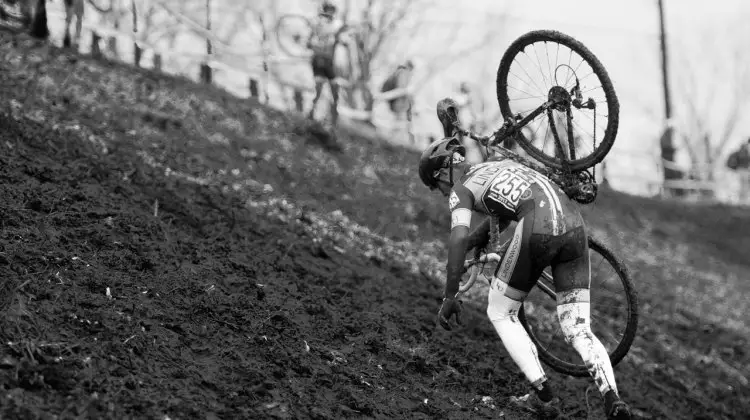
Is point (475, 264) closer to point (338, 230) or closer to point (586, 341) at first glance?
point (586, 341)

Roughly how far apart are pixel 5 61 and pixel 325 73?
17.3ft

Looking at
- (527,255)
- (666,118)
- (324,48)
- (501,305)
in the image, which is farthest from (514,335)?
(666,118)

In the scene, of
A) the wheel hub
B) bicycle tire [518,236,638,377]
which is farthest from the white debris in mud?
the wheel hub

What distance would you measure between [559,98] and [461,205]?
1.15 m

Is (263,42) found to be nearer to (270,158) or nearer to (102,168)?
(270,158)

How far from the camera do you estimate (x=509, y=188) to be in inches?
229

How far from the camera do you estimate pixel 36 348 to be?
14.7 feet

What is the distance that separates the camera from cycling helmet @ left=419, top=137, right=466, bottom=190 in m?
6.23

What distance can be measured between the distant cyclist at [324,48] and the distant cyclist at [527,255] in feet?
26.7

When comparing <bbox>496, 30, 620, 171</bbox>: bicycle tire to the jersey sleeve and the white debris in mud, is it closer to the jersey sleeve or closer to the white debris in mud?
the jersey sleeve

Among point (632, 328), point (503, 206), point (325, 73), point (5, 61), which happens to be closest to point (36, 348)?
point (503, 206)

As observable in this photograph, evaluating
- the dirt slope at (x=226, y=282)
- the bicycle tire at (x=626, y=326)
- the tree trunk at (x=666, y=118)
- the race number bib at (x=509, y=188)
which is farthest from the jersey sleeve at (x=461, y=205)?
the tree trunk at (x=666, y=118)

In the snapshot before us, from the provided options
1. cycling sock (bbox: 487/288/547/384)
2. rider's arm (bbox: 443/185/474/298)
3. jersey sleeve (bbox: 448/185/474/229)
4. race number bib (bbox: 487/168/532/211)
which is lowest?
cycling sock (bbox: 487/288/547/384)

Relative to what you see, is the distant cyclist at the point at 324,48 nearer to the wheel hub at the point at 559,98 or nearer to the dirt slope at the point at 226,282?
the dirt slope at the point at 226,282
